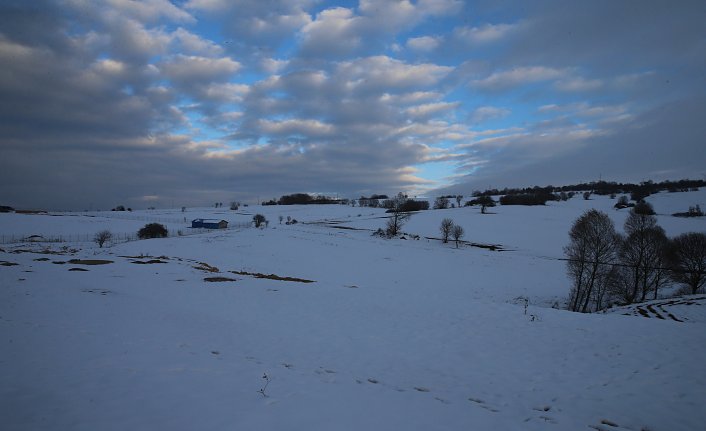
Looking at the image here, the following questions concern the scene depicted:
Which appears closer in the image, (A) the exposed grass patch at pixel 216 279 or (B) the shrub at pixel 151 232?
(A) the exposed grass patch at pixel 216 279

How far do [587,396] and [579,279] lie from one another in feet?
88.9

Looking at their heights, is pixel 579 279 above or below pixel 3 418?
below

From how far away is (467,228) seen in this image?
275ft

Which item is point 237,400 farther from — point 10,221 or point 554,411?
point 10,221

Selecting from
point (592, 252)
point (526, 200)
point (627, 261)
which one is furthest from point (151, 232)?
point (526, 200)

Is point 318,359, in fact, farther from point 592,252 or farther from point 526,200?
point 526,200

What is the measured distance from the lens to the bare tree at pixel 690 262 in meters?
32.4

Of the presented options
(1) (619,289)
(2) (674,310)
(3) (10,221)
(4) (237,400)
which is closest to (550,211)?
(1) (619,289)

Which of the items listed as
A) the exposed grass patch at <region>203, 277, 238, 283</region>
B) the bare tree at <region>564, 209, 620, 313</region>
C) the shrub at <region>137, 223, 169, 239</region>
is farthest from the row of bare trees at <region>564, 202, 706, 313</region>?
the shrub at <region>137, 223, 169, 239</region>

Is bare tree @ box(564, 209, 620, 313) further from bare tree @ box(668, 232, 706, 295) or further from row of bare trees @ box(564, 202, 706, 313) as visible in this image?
bare tree @ box(668, 232, 706, 295)

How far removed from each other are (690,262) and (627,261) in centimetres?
626

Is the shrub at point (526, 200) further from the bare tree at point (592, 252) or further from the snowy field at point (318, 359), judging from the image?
the snowy field at point (318, 359)

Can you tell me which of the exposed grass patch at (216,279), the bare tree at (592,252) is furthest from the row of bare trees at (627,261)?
the exposed grass patch at (216,279)

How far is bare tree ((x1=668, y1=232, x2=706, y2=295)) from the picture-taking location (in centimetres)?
3241
